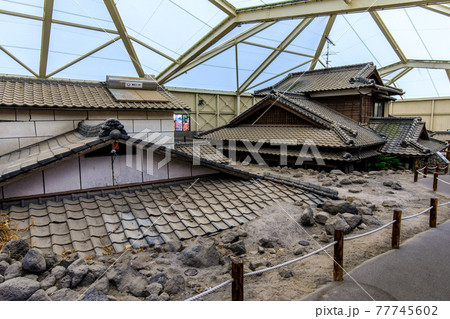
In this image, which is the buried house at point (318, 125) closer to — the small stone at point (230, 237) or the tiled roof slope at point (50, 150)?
the small stone at point (230, 237)

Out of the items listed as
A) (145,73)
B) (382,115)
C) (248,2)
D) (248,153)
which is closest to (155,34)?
(145,73)

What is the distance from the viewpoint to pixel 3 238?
4520 millimetres

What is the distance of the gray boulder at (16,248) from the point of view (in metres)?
4.17

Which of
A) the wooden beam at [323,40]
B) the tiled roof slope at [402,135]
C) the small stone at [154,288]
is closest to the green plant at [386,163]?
the tiled roof slope at [402,135]

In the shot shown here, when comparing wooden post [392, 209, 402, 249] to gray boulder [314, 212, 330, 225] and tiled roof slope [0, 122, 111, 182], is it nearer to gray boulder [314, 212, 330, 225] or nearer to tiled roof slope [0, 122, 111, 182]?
gray boulder [314, 212, 330, 225]

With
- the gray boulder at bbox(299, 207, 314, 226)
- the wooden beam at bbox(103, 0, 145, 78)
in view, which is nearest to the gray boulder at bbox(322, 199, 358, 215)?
the gray boulder at bbox(299, 207, 314, 226)

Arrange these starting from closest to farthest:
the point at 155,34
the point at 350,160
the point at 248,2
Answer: the point at 350,160, the point at 248,2, the point at 155,34

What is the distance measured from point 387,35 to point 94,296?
2534 cm

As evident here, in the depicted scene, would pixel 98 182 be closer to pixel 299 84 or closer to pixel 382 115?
pixel 299 84

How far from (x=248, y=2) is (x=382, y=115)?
12.1 m

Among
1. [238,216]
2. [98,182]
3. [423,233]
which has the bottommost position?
[423,233]

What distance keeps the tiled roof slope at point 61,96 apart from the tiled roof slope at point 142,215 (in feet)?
12.6

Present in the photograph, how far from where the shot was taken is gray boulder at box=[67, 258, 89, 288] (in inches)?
152

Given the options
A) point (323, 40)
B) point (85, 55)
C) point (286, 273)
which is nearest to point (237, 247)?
point (286, 273)
